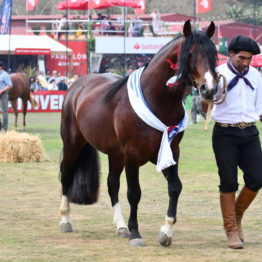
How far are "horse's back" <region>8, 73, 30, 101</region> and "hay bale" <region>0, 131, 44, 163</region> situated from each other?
8.91m

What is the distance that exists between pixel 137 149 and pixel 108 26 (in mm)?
36733

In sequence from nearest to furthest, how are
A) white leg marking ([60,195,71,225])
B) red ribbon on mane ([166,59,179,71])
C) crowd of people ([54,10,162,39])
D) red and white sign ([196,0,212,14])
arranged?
red ribbon on mane ([166,59,179,71]) → white leg marking ([60,195,71,225]) → red and white sign ([196,0,212,14]) → crowd of people ([54,10,162,39])

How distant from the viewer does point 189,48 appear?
7246 millimetres

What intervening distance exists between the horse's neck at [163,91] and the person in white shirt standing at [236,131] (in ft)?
1.24

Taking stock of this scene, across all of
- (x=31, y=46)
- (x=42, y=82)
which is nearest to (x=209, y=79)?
(x=42, y=82)

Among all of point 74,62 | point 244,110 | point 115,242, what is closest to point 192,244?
point 115,242

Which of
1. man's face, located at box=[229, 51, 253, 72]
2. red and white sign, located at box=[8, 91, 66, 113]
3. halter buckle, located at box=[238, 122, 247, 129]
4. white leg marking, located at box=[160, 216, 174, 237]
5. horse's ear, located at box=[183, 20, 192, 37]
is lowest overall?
red and white sign, located at box=[8, 91, 66, 113]

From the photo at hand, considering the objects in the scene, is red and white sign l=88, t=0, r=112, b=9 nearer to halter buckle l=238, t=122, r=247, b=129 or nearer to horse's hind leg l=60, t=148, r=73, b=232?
horse's hind leg l=60, t=148, r=73, b=232

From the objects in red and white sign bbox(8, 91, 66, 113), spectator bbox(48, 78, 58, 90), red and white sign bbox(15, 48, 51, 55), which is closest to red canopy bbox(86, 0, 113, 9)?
red and white sign bbox(15, 48, 51, 55)

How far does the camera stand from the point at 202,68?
23.3ft

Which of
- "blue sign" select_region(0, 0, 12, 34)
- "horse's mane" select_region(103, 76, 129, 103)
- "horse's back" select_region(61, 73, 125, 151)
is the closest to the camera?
"horse's mane" select_region(103, 76, 129, 103)

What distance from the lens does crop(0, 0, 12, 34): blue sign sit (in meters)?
33.0

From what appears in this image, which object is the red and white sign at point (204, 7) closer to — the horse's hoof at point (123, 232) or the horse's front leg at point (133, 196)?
the horse's hoof at point (123, 232)

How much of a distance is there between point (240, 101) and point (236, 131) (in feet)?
0.90
